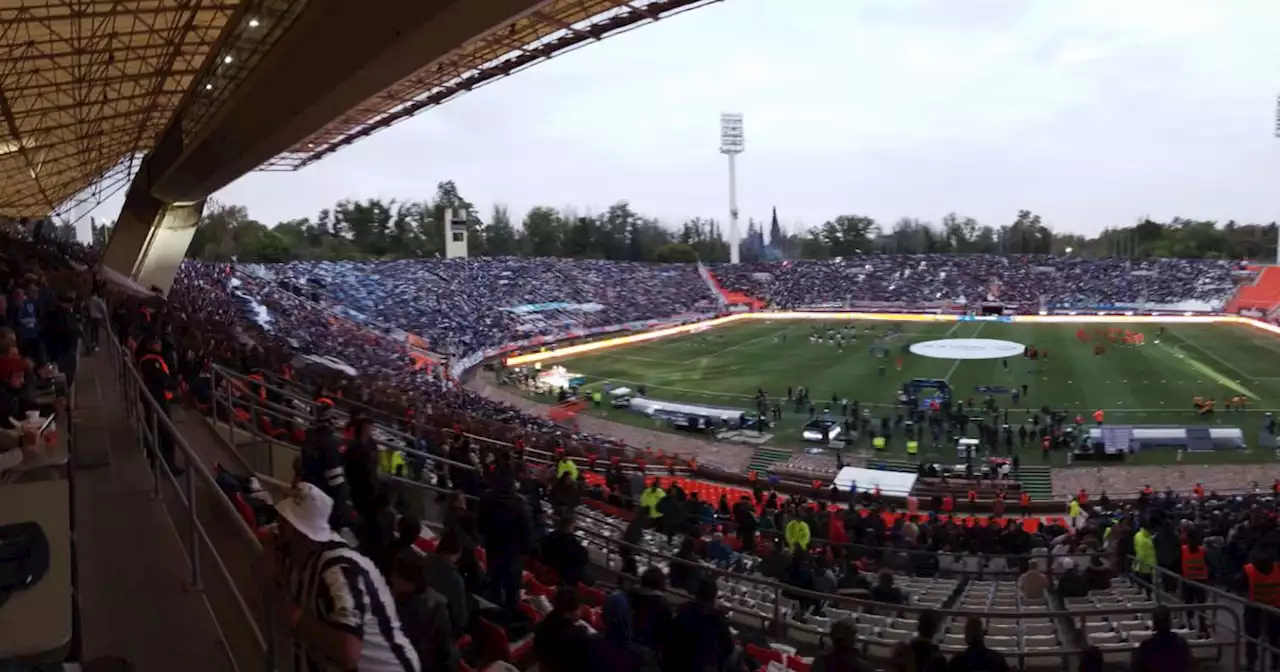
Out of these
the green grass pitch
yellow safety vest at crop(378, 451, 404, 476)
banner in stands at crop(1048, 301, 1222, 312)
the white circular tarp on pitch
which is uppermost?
yellow safety vest at crop(378, 451, 404, 476)

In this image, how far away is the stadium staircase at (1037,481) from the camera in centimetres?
2305

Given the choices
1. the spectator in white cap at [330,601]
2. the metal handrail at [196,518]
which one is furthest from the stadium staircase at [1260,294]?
the spectator in white cap at [330,601]

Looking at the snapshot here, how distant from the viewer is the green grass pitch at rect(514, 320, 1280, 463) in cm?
3216

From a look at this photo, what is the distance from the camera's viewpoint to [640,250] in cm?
10444

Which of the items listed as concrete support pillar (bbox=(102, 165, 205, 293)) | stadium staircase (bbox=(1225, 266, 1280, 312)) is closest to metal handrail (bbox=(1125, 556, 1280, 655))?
concrete support pillar (bbox=(102, 165, 205, 293))

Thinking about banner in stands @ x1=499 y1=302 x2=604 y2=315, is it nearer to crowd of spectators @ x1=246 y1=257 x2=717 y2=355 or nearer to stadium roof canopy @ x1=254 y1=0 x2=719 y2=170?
crowd of spectators @ x1=246 y1=257 x2=717 y2=355

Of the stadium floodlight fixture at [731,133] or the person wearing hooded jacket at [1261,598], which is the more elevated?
the stadium floodlight fixture at [731,133]

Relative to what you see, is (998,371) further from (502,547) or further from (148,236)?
(502,547)

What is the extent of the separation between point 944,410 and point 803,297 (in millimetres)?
44591

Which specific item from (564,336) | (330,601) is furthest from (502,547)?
(564,336)

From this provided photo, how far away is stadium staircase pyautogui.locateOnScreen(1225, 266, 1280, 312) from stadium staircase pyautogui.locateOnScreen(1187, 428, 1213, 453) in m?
39.1

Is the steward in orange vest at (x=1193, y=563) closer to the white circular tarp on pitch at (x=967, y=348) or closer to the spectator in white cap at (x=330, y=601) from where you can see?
the spectator in white cap at (x=330, y=601)

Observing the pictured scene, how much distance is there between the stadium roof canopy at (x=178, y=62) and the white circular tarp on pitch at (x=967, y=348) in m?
32.5

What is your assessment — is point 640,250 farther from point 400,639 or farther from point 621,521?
point 400,639
